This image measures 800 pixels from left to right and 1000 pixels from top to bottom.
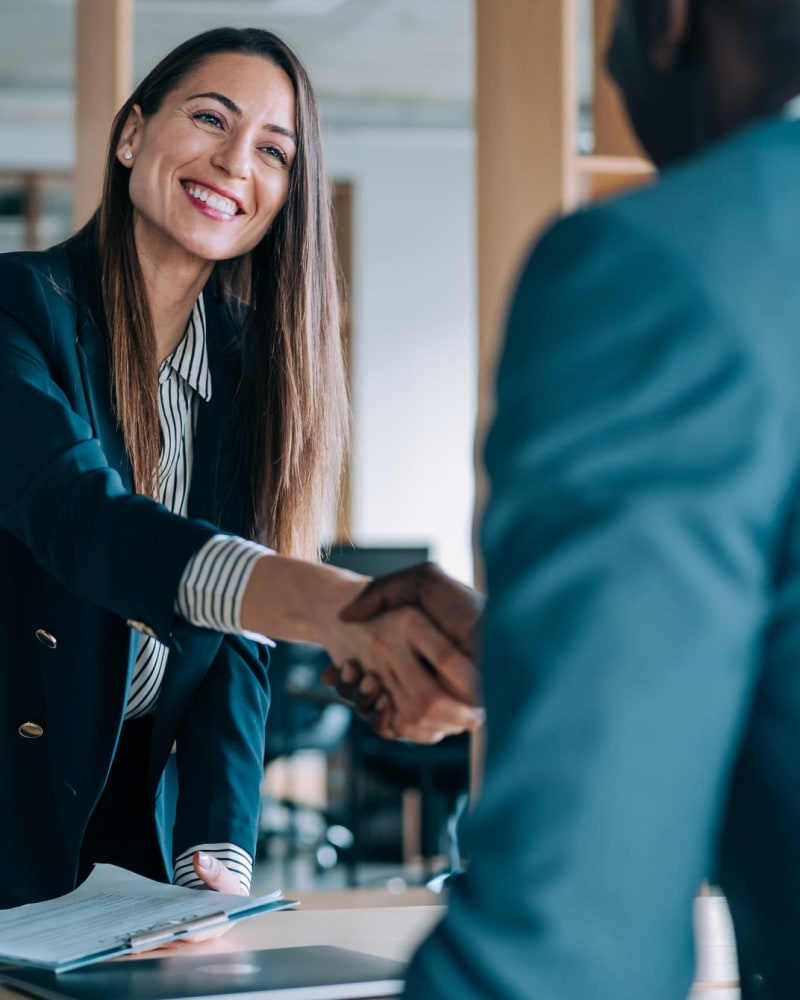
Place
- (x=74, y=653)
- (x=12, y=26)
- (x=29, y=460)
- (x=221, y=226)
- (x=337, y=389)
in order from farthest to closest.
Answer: (x=12, y=26), (x=337, y=389), (x=221, y=226), (x=74, y=653), (x=29, y=460)

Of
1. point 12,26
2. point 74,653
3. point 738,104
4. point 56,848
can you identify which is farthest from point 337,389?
point 12,26

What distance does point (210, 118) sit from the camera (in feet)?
5.17

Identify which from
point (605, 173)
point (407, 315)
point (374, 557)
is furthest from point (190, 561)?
point (407, 315)

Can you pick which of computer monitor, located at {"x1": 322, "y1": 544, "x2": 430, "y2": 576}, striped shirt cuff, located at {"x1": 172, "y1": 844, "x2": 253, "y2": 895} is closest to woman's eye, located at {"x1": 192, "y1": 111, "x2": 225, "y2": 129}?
striped shirt cuff, located at {"x1": 172, "y1": 844, "x2": 253, "y2": 895}

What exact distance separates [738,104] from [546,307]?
0.50 feet

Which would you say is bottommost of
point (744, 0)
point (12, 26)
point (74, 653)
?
point (74, 653)

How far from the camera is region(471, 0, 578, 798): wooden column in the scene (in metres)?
2.96

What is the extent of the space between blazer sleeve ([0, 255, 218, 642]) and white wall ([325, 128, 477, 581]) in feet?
24.8

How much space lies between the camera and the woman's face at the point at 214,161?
154 cm

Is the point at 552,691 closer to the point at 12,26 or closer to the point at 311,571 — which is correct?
the point at 311,571

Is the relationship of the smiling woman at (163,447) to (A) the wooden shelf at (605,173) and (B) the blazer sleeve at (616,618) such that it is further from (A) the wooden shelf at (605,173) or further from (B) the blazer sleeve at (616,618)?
(A) the wooden shelf at (605,173)

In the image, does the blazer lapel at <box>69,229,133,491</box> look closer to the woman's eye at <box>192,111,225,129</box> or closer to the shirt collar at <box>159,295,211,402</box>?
the shirt collar at <box>159,295,211,402</box>

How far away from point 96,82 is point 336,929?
2916mm

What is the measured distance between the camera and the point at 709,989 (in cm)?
107
